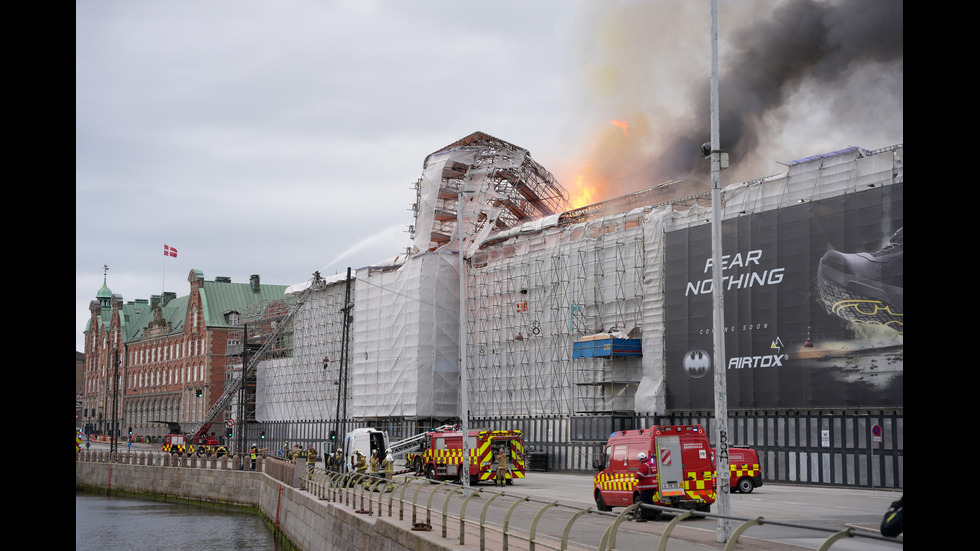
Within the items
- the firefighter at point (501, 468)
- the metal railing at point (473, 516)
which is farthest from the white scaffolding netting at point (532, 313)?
the metal railing at point (473, 516)

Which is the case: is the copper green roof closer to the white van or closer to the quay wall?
the quay wall

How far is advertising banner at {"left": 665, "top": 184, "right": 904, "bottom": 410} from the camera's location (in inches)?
1650

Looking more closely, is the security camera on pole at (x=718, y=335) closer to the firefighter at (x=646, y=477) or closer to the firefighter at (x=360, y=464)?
the firefighter at (x=646, y=477)

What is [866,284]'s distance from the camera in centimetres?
4244

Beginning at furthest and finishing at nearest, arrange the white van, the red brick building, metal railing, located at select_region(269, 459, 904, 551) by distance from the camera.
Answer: the red brick building < the white van < metal railing, located at select_region(269, 459, 904, 551)

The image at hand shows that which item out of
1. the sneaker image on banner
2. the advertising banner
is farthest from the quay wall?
the sneaker image on banner

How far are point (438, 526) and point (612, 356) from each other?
115 feet

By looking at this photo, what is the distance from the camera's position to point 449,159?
71.1 meters

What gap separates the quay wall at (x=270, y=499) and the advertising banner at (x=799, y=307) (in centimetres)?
2125

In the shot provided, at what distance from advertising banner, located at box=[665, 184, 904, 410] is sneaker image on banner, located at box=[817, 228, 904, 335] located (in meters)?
0.04

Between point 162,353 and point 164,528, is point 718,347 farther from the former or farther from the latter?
point 162,353

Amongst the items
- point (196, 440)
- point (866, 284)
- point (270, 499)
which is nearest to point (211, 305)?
point (196, 440)
